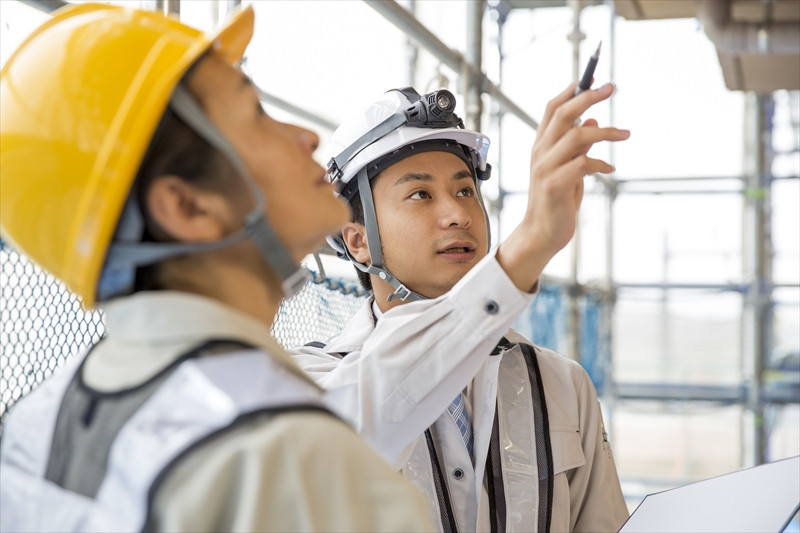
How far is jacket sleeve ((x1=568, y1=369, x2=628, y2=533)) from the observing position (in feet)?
5.59

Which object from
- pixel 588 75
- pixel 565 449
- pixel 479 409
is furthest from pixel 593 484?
pixel 588 75

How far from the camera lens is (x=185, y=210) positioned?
841mm

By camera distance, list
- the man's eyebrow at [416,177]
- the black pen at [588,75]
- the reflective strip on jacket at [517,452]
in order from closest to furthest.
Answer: the black pen at [588,75] → the reflective strip on jacket at [517,452] → the man's eyebrow at [416,177]

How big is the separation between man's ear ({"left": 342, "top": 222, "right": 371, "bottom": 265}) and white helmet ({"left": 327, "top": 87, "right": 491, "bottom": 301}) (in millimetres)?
20

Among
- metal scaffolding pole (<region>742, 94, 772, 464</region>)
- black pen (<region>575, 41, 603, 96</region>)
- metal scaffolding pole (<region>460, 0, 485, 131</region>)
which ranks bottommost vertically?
metal scaffolding pole (<region>742, 94, 772, 464</region>)

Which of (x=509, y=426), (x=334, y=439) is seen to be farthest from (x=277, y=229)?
(x=509, y=426)

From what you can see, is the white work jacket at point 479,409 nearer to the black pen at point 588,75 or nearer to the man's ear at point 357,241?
the man's ear at point 357,241

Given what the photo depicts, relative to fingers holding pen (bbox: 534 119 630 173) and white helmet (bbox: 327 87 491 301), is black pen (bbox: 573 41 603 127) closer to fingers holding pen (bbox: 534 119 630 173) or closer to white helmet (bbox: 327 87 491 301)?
fingers holding pen (bbox: 534 119 630 173)

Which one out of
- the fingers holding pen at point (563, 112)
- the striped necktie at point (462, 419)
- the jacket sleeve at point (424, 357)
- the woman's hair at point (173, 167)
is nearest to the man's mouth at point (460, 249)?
the striped necktie at point (462, 419)

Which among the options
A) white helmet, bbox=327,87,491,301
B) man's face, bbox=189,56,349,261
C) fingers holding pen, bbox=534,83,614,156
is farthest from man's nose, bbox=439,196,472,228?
man's face, bbox=189,56,349,261

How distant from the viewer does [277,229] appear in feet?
2.94

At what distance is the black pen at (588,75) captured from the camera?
41.2 inches

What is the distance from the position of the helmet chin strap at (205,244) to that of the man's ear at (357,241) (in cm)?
101

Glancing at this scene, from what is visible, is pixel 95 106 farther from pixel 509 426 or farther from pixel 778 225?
pixel 778 225
